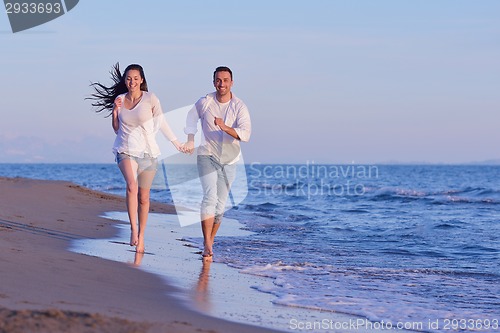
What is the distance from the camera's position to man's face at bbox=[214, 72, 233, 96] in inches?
296

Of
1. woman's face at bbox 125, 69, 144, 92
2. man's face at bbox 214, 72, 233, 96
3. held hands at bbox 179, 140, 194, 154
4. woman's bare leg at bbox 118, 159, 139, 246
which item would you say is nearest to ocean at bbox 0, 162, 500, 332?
woman's bare leg at bbox 118, 159, 139, 246

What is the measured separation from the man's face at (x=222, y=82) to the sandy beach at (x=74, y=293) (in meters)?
2.03

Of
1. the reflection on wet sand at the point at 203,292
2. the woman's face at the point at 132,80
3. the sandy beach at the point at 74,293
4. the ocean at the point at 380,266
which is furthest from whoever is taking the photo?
the woman's face at the point at 132,80

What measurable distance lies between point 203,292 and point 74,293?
1.22 meters

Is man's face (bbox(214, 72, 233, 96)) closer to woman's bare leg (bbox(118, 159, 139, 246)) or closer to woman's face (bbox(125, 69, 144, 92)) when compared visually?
woman's face (bbox(125, 69, 144, 92))

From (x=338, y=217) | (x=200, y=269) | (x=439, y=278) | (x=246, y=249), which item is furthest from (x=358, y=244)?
(x=338, y=217)

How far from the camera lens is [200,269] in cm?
708

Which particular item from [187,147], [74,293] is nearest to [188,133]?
[187,147]

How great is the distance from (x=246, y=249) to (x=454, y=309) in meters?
3.89

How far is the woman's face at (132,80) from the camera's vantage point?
25.0 ft

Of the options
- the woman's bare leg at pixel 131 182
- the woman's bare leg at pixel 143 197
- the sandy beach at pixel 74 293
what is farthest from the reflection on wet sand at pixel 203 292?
the woman's bare leg at pixel 131 182

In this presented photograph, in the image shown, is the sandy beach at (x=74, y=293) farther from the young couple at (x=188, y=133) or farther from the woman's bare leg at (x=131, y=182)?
the young couple at (x=188, y=133)

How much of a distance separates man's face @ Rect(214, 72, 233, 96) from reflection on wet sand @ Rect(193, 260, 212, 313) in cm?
176

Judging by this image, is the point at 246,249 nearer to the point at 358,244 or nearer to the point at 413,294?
the point at 358,244
